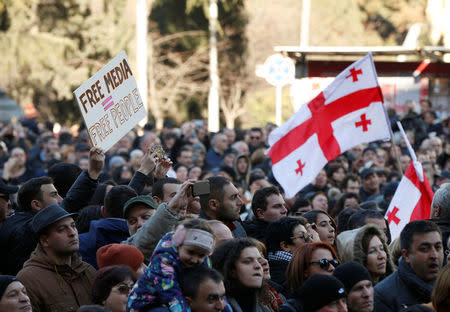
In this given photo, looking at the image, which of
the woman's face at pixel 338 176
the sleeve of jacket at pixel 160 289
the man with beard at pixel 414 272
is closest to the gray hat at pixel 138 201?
the man with beard at pixel 414 272

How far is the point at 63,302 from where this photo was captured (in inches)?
238

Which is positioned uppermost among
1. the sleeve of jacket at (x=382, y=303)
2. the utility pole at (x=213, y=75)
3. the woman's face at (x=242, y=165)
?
the sleeve of jacket at (x=382, y=303)

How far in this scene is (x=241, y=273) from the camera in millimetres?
5754

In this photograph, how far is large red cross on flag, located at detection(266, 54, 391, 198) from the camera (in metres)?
9.95

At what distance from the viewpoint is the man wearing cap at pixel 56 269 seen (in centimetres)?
603

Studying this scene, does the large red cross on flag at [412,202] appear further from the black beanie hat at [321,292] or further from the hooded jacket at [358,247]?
the black beanie hat at [321,292]

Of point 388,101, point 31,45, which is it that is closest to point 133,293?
point 388,101

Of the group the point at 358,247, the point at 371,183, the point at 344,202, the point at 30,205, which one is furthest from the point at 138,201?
the point at 371,183

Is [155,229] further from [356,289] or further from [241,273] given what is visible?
[356,289]

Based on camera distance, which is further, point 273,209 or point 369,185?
point 369,185

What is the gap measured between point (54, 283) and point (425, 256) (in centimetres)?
244

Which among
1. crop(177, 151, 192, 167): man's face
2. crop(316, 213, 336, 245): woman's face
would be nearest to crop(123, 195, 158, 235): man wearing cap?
crop(316, 213, 336, 245): woman's face

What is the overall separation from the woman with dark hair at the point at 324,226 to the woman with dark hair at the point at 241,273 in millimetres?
2095

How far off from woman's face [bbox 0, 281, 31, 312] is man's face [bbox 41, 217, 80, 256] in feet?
2.31
